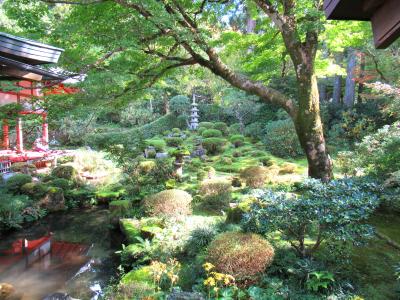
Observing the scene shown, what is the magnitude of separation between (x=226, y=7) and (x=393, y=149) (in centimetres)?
555

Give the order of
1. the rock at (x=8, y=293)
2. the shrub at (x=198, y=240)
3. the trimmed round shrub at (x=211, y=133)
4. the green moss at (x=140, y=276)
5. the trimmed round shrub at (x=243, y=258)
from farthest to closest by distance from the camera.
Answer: the trimmed round shrub at (x=211, y=133), the shrub at (x=198, y=240), the rock at (x=8, y=293), the green moss at (x=140, y=276), the trimmed round shrub at (x=243, y=258)

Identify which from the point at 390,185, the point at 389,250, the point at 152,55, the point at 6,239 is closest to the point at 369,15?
the point at 389,250

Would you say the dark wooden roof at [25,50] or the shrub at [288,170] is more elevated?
the dark wooden roof at [25,50]

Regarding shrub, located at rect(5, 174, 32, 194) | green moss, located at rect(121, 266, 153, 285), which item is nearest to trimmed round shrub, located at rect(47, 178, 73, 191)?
shrub, located at rect(5, 174, 32, 194)

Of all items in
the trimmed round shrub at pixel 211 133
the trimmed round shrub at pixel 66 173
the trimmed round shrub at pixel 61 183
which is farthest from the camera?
the trimmed round shrub at pixel 211 133

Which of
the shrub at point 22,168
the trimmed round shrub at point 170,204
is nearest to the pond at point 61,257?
the trimmed round shrub at point 170,204

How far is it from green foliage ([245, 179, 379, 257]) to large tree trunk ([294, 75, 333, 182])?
259 centimetres

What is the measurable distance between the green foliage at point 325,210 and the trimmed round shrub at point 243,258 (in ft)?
1.16

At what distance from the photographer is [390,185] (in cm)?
667

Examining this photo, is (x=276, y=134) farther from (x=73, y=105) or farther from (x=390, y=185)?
(x=73, y=105)

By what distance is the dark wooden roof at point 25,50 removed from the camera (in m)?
3.42

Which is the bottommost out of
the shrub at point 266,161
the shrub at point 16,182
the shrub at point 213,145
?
the shrub at point 16,182

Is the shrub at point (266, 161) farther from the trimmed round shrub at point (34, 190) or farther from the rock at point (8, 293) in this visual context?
the rock at point (8, 293)

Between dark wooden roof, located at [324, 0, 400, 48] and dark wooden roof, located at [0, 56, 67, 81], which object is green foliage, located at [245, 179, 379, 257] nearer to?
dark wooden roof, located at [324, 0, 400, 48]
